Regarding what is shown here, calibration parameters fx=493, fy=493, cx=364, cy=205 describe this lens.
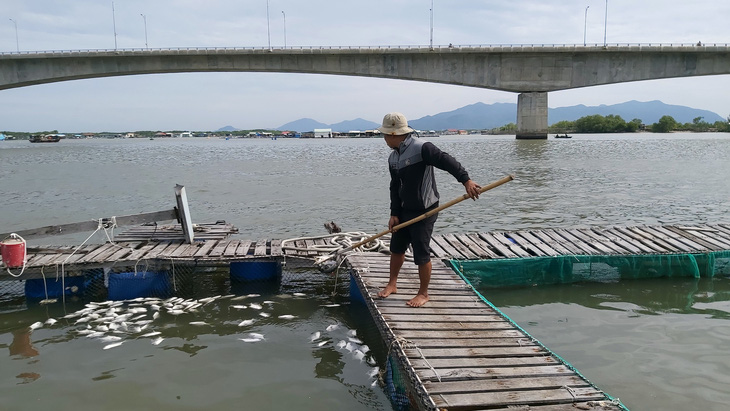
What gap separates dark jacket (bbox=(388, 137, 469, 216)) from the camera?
5.73 m

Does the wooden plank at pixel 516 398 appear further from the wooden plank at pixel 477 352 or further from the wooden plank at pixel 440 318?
the wooden plank at pixel 440 318

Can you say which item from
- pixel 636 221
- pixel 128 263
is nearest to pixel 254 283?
pixel 128 263

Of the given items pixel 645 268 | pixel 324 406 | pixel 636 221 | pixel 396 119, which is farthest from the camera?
pixel 636 221

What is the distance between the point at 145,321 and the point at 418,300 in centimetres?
416

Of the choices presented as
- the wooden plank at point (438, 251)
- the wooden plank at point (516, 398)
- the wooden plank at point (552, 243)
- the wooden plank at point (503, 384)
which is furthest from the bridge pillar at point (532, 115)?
the wooden plank at point (516, 398)

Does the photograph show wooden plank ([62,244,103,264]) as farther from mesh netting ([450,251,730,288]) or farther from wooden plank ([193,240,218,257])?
mesh netting ([450,251,730,288])

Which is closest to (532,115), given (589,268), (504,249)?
(589,268)

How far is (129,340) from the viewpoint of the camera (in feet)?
22.0

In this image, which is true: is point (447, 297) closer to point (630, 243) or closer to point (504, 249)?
point (504, 249)

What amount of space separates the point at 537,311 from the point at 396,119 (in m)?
3.98

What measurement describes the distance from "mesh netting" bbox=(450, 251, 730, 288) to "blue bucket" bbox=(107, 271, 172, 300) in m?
5.35

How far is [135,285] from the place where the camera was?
27.5 ft

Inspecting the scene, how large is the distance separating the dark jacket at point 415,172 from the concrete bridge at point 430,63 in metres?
42.5

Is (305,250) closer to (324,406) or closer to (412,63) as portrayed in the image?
(324,406)
